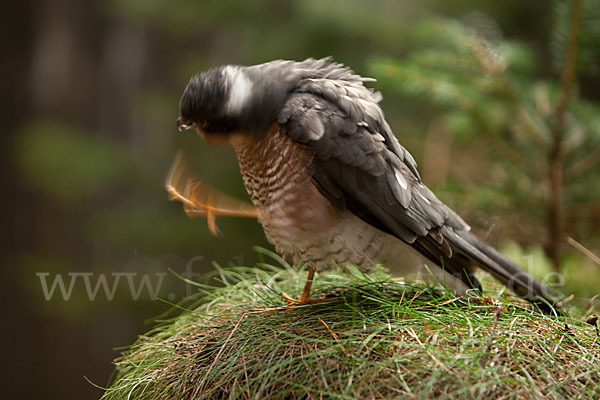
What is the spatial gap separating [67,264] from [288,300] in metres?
4.07

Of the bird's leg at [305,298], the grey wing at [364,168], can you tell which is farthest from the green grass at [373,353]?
the grey wing at [364,168]

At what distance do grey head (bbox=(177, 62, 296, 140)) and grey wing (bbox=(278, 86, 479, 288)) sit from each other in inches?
2.3

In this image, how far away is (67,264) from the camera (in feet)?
16.9

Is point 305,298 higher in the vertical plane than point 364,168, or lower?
lower

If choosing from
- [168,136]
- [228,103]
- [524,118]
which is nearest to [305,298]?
[228,103]

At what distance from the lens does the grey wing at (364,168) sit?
5.33 feet

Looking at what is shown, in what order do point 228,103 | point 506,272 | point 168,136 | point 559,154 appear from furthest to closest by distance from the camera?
point 168,136, point 559,154, point 506,272, point 228,103

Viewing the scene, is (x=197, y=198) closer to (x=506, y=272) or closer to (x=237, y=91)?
(x=237, y=91)

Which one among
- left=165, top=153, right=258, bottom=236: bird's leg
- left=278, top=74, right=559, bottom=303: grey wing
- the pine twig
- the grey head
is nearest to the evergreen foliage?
the pine twig

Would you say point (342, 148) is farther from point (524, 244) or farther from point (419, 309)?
point (524, 244)

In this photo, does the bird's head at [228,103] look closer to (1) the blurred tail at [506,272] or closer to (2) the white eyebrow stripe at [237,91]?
(2) the white eyebrow stripe at [237,91]

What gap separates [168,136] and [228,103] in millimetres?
3601

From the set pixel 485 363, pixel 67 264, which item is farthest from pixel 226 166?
pixel 485 363

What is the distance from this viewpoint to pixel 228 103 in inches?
63.9
